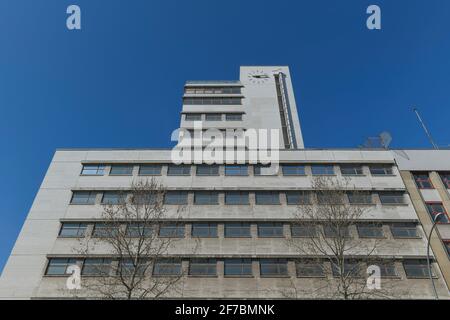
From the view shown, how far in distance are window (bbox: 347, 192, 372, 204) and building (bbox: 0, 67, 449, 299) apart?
474 millimetres

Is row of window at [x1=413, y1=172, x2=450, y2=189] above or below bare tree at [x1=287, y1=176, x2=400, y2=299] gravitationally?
above

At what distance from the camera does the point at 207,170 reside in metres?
31.0

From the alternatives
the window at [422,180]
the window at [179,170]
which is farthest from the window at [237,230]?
the window at [422,180]

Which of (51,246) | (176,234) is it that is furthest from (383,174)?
(51,246)

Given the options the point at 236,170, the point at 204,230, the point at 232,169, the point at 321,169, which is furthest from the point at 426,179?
the point at 204,230

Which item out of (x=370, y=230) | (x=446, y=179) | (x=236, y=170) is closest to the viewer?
(x=370, y=230)

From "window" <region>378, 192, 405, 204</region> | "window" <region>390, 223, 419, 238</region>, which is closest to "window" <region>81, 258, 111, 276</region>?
"window" <region>390, 223, 419, 238</region>

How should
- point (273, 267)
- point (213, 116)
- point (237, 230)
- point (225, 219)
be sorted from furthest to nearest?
point (213, 116) → point (225, 219) → point (237, 230) → point (273, 267)

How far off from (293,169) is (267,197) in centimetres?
464

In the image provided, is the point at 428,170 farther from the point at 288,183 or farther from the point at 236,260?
the point at 236,260

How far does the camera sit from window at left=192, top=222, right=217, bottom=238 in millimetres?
26312

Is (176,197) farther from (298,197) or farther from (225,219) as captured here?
(298,197)

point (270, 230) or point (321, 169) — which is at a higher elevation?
point (321, 169)

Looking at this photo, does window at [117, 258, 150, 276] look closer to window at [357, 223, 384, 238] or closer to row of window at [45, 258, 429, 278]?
row of window at [45, 258, 429, 278]
